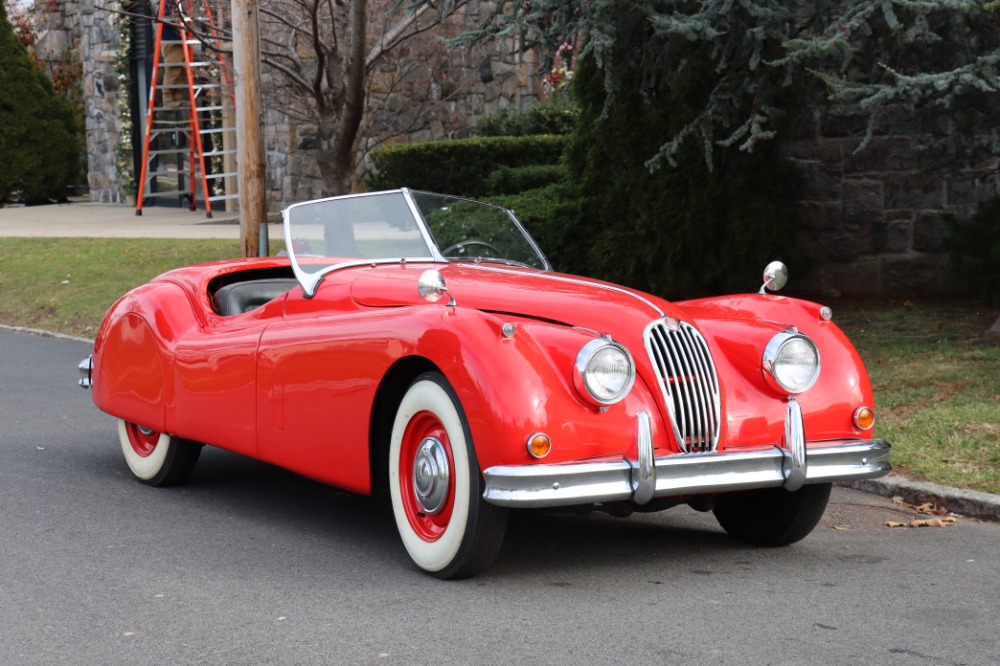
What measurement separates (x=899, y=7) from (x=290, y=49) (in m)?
8.27

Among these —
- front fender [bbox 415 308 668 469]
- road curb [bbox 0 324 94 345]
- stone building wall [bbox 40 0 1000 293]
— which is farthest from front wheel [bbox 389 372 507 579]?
road curb [bbox 0 324 94 345]

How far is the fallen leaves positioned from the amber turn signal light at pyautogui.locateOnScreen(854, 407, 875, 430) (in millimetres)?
923

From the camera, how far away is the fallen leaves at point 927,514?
237 inches

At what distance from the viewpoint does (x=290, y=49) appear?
1527 cm

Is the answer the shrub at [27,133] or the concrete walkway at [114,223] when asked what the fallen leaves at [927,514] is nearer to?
the concrete walkway at [114,223]

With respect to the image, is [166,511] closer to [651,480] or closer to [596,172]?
[651,480]

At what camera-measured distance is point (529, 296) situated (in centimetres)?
528

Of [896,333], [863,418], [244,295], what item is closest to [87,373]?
[244,295]

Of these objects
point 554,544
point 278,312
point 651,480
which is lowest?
point 554,544

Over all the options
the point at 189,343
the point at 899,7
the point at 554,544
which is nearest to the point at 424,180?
the point at 899,7

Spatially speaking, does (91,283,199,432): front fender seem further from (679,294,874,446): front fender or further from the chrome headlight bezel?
the chrome headlight bezel

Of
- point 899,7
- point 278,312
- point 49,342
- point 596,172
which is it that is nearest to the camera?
point 278,312

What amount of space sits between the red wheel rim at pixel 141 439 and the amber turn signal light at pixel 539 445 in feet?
10.1

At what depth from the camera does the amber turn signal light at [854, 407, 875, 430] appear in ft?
17.3
